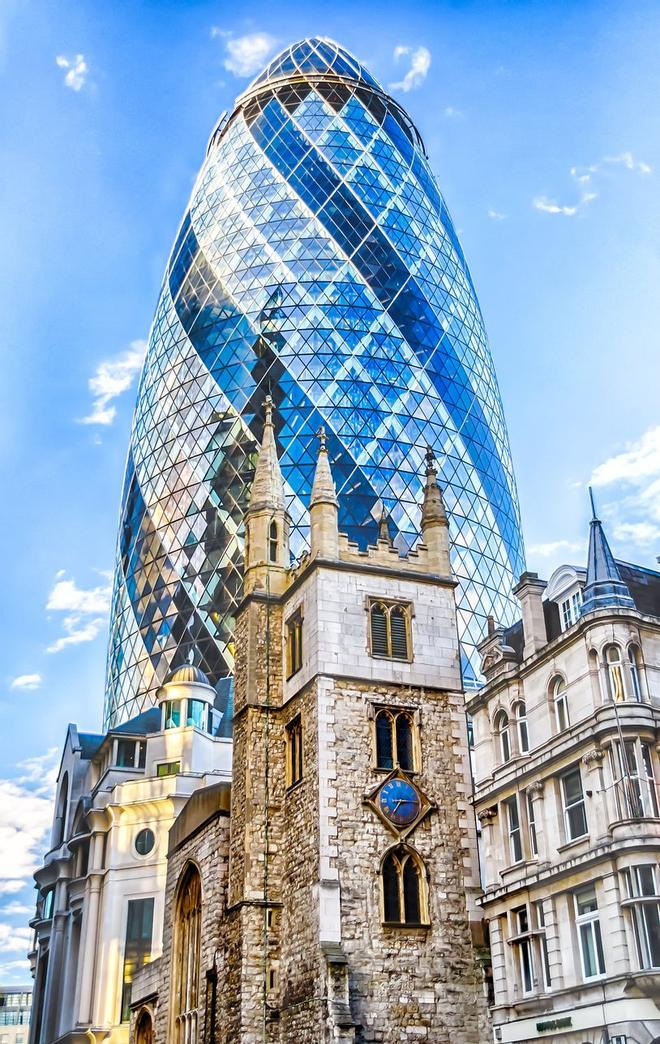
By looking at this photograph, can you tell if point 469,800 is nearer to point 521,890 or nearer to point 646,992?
point 521,890

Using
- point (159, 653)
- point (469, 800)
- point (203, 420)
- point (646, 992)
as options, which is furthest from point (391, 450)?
point (646, 992)

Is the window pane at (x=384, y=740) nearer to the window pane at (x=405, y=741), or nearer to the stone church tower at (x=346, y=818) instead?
the stone church tower at (x=346, y=818)

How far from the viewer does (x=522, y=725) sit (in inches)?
908

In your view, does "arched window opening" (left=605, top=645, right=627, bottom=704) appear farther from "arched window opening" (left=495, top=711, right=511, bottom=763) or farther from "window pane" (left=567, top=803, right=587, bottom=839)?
"arched window opening" (left=495, top=711, right=511, bottom=763)

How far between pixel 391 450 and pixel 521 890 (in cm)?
3116

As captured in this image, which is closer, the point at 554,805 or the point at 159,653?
the point at 554,805

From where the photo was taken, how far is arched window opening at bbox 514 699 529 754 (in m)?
22.9

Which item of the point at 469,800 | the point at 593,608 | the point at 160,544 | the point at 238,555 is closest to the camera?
the point at 593,608

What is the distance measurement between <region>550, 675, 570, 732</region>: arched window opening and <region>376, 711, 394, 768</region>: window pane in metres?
5.17

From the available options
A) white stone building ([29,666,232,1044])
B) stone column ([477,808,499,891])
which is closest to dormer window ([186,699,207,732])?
white stone building ([29,666,232,1044])

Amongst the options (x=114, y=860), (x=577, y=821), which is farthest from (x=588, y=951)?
(x=114, y=860)

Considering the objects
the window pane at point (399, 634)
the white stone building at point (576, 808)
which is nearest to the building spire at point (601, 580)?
the white stone building at point (576, 808)

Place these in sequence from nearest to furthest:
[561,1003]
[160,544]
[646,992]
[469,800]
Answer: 1. [646,992]
2. [561,1003]
3. [469,800]
4. [160,544]

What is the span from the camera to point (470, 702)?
2461 centimetres
